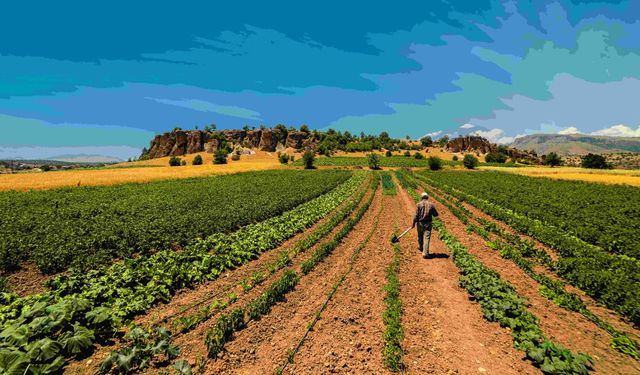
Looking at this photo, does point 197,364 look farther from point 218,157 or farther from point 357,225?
point 218,157

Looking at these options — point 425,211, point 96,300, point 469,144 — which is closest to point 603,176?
point 425,211

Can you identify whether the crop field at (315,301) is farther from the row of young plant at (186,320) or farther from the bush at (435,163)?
the bush at (435,163)

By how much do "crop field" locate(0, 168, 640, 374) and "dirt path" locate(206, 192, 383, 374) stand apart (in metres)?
0.04

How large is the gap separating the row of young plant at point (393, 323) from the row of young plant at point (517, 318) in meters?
2.30

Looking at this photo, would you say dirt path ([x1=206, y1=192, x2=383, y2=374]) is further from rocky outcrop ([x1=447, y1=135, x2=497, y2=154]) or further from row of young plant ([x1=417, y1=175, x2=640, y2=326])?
rocky outcrop ([x1=447, y1=135, x2=497, y2=154])

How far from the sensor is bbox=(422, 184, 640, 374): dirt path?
593 cm

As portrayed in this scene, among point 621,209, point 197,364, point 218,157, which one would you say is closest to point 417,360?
point 197,364

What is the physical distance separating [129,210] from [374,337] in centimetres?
2089

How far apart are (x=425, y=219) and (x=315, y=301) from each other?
239 inches

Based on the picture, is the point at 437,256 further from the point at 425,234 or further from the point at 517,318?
the point at 517,318

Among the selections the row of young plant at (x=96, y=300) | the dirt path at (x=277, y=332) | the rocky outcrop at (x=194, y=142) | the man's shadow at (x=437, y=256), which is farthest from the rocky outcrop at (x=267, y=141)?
the dirt path at (x=277, y=332)

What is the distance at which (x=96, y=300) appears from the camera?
802cm

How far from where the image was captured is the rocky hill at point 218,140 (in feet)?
483

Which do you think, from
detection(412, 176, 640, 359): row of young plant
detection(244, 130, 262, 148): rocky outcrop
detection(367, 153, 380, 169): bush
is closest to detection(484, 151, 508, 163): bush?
detection(367, 153, 380, 169): bush
